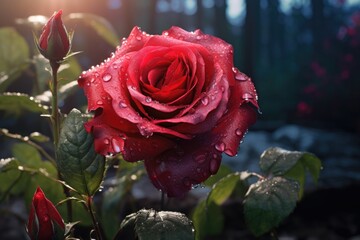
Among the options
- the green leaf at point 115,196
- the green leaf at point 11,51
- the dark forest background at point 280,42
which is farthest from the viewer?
the dark forest background at point 280,42

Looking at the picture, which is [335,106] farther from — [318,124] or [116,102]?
[116,102]

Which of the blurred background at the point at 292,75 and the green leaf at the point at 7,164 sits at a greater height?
the green leaf at the point at 7,164

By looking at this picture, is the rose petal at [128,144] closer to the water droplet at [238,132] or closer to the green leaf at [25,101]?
the water droplet at [238,132]

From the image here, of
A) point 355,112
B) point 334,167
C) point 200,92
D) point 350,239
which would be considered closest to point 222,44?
point 200,92

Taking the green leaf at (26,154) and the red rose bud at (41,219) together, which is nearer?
the red rose bud at (41,219)

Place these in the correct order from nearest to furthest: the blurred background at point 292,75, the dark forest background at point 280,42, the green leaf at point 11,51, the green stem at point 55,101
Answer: the green stem at point 55,101, the green leaf at point 11,51, the blurred background at point 292,75, the dark forest background at point 280,42

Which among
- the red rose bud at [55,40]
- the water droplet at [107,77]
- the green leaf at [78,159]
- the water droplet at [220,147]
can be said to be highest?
the red rose bud at [55,40]

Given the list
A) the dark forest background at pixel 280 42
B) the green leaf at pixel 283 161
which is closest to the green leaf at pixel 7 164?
the green leaf at pixel 283 161
